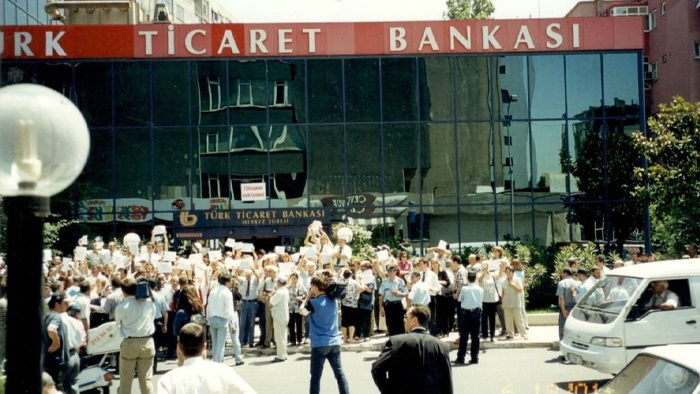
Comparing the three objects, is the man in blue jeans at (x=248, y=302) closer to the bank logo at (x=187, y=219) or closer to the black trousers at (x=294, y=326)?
the black trousers at (x=294, y=326)

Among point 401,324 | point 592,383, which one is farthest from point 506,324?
point 592,383

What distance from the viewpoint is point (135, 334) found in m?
10.2

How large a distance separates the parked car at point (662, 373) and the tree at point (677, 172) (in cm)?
1763

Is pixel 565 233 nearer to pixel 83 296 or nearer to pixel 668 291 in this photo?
pixel 668 291

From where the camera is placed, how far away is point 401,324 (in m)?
15.7

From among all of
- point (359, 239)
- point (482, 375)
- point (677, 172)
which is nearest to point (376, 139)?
point (359, 239)

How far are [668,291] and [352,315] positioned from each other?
686 cm

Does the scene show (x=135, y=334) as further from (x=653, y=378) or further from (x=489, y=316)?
(x=489, y=316)

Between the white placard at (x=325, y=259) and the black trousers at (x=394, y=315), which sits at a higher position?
the white placard at (x=325, y=259)

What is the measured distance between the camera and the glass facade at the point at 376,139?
2911 centimetres

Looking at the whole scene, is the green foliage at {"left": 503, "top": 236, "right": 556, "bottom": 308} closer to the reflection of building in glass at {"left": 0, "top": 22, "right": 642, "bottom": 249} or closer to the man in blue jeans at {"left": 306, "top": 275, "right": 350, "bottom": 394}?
the reflection of building in glass at {"left": 0, "top": 22, "right": 642, "bottom": 249}

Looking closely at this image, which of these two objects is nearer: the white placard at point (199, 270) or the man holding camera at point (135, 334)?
the man holding camera at point (135, 334)

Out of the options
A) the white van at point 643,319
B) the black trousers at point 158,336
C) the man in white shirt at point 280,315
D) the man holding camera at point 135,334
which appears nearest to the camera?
the man holding camera at point 135,334

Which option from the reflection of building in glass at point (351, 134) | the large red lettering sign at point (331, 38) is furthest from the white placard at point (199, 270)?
the large red lettering sign at point (331, 38)
